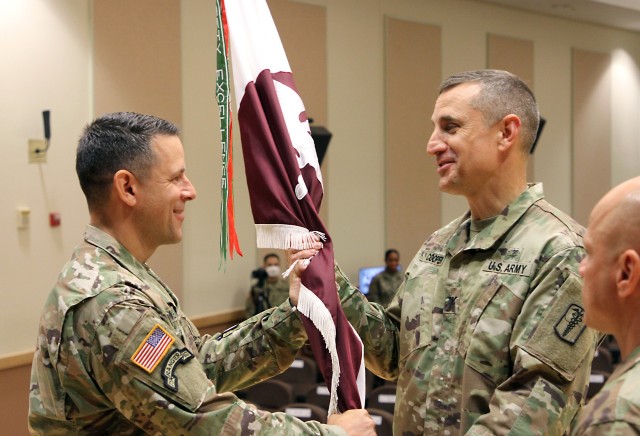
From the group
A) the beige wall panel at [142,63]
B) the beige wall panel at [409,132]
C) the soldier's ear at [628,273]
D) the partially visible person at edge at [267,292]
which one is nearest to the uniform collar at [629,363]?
the soldier's ear at [628,273]

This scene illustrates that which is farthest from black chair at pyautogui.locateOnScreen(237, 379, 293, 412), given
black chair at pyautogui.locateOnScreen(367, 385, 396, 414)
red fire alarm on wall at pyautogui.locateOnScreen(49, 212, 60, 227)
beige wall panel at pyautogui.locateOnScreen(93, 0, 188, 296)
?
red fire alarm on wall at pyautogui.locateOnScreen(49, 212, 60, 227)

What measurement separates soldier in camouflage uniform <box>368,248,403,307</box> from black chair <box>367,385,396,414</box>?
9.88ft

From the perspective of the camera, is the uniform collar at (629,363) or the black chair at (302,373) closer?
the uniform collar at (629,363)

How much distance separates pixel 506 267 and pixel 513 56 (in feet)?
31.4

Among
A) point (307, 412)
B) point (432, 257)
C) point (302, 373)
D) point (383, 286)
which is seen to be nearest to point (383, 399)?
point (307, 412)

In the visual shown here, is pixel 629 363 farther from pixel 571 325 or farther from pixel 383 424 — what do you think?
pixel 383 424

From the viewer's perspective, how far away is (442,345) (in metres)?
2.46

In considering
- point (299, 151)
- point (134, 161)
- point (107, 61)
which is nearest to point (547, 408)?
point (299, 151)

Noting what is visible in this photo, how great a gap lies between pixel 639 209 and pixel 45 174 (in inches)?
231

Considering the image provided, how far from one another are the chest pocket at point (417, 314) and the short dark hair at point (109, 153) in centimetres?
90

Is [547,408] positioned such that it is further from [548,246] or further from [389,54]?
[389,54]

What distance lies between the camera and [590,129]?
42.1 feet

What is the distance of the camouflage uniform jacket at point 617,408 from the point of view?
138cm

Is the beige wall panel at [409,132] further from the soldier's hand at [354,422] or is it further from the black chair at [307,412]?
the soldier's hand at [354,422]
